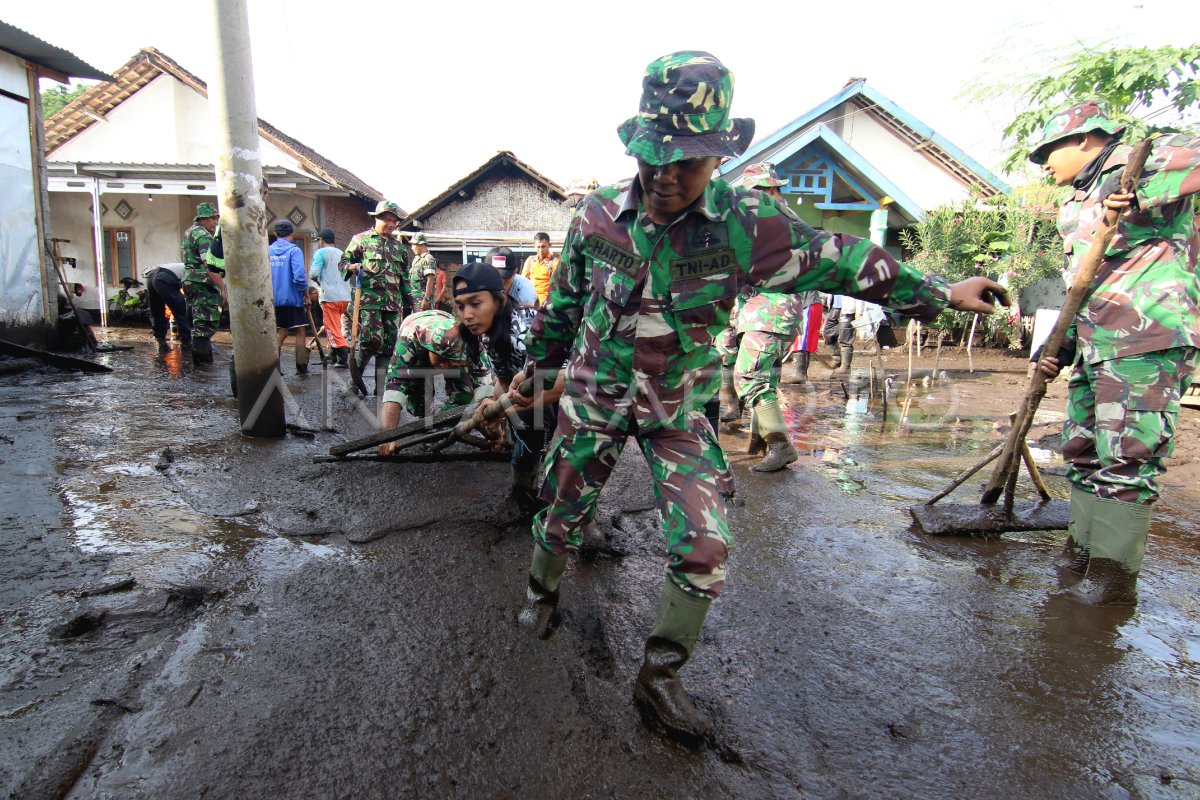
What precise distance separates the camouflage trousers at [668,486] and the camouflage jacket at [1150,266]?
181 centimetres

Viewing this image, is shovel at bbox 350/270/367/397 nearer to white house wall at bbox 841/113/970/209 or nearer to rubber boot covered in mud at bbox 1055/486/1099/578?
rubber boot covered in mud at bbox 1055/486/1099/578

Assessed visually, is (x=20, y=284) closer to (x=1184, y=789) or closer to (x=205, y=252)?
(x=205, y=252)

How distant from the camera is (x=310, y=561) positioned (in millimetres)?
2924

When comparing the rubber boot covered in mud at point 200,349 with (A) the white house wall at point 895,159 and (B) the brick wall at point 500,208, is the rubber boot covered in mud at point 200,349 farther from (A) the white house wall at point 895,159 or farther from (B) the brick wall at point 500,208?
(A) the white house wall at point 895,159

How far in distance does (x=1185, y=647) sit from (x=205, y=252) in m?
8.94

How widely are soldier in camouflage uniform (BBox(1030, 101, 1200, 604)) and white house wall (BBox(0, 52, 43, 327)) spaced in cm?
1109

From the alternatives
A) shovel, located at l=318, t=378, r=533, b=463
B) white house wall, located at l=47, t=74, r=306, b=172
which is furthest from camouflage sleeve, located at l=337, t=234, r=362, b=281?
white house wall, located at l=47, t=74, r=306, b=172

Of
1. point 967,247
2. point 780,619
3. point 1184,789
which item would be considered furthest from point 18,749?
point 967,247

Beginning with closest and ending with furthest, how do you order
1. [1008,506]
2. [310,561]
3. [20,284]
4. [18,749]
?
[18,749]
[310,561]
[1008,506]
[20,284]

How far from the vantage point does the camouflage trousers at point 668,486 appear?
190 centimetres

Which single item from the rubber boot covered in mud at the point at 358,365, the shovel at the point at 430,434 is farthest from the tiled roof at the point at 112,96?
the shovel at the point at 430,434

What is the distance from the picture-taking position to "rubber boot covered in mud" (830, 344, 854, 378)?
10.1 metres

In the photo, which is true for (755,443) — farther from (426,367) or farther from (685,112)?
(685,112)

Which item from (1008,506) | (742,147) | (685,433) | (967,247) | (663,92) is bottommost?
(1008,506)
